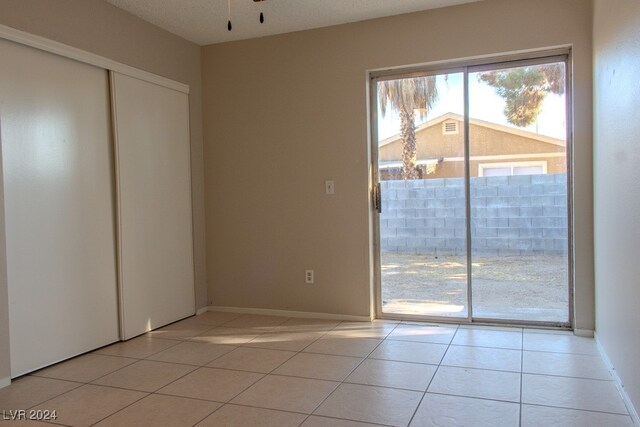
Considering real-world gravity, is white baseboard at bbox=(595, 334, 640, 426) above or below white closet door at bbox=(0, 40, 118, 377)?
below

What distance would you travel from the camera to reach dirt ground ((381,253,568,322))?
3619 millimetres

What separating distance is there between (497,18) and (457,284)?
2063 millimetres

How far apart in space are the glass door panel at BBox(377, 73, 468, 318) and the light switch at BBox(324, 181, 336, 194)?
1.32 ft

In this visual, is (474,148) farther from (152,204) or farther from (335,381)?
(152,204)

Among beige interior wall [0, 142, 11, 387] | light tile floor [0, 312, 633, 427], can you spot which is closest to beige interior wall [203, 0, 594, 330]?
light tile floor [0, 312, 633, 427]

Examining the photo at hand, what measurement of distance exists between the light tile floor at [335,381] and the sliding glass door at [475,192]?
34cm

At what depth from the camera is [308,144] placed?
162 inches

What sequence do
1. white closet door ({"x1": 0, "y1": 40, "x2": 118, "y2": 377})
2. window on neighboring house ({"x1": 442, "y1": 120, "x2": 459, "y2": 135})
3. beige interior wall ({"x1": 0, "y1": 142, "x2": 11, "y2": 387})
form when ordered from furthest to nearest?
window on neighboring house ({"x1": 442, "y1": 120, "x2": 459, "y2": 135})
white closet door ({"x1": 0, "y1": 40, "x2": 118, "y2": 377})
beige interior wall ({"x1": 0, "y1": 142, "x2": 11, "y2": 387})

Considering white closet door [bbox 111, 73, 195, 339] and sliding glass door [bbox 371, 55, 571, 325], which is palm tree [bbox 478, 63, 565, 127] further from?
white closet door [bbox 111, 73, 195, 339]

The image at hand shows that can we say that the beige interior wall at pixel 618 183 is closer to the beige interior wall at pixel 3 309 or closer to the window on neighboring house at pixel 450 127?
the window on neighboring house at pixel 450 127

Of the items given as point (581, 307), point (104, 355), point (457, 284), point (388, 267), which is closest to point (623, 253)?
point (581, 307)

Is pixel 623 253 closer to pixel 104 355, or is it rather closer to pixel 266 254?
pixel 266 254

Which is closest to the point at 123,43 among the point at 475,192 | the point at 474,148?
the point at 474,148

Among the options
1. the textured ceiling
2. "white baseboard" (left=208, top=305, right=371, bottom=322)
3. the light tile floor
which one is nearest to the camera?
the light tile floor
